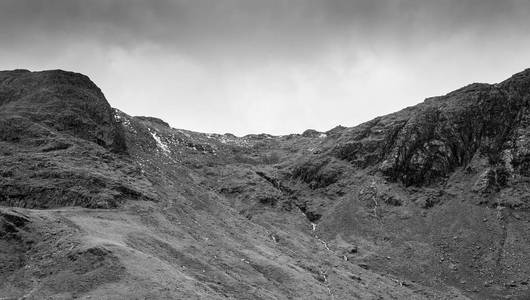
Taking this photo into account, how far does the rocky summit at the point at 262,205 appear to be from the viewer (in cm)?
6488

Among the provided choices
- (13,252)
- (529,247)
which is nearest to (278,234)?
(529,247)

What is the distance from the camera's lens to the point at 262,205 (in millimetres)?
129875

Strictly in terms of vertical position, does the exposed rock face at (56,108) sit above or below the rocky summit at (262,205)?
above

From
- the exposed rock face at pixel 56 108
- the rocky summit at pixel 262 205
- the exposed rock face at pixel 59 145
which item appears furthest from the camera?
the exposed rock face at pixel 56 108

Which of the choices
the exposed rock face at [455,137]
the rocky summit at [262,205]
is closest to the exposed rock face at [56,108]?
the rocky summit at [262,205]

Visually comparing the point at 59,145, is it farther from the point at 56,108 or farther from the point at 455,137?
the point at 455,137

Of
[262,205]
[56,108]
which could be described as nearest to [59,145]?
[56,108]

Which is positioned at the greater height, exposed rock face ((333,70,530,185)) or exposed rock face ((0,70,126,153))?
exposed rock face ((0,70,126,153))

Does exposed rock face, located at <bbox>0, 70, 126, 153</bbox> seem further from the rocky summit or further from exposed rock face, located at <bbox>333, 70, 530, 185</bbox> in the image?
exposed rock face, located at <bbox>333, 70, 530, 185</bbox>

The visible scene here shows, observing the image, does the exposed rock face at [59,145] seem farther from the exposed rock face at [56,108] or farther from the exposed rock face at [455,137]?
the exposed rock face at [455,137]

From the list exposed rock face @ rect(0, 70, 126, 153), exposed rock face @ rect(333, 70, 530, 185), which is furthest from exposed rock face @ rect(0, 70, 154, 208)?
exposed rock face @ rect(333, 70, 530, 185)

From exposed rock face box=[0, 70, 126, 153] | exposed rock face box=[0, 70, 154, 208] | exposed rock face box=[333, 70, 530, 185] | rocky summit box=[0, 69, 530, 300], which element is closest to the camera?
rocky summit box=[0, 69, 530, 300]

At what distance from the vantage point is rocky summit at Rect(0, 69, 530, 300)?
213 feet

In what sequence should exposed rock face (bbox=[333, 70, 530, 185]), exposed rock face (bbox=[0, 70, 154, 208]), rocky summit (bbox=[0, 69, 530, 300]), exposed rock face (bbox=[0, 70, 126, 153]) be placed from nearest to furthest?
1. rocky summit (bbox=[0, 69, 530, 300])
2. exposed rock face (bbox=[0, 70, 154, 208])
3. exposed rock face (bbox=[0, 70, 126, 153])
4. exposed rock face (bbox=[333, 70, 530, 185])
